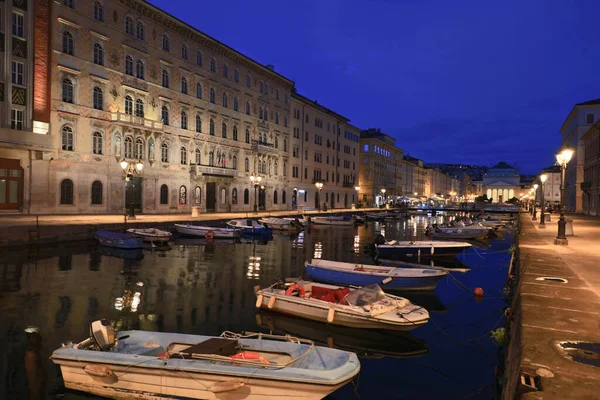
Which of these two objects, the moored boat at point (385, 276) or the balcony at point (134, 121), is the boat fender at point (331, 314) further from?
the balcony at point (134, 121)

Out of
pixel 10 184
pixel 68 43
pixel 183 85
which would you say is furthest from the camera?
pixel 183 85

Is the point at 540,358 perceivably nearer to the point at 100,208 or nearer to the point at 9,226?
the point at 9,226

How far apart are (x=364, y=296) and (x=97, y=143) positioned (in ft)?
127

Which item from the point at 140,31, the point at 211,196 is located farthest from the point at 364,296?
the point at 211,196

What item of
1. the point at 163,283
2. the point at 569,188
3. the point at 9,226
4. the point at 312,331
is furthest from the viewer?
the point at 569,188

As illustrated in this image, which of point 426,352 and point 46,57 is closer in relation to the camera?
point 426,352

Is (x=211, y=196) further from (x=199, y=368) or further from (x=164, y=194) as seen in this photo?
(x=199, y=368)

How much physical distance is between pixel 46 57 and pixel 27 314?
32412mm

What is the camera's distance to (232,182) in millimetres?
62062

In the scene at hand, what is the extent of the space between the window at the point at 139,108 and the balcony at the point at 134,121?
106cm

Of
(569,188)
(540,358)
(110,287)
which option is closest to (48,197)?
(110,287)

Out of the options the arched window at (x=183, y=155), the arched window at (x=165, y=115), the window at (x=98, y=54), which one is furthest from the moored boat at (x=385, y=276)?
the arched window at (x=183, y=155)

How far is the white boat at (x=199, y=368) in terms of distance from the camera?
7.43 meters

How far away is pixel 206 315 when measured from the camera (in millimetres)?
14289
